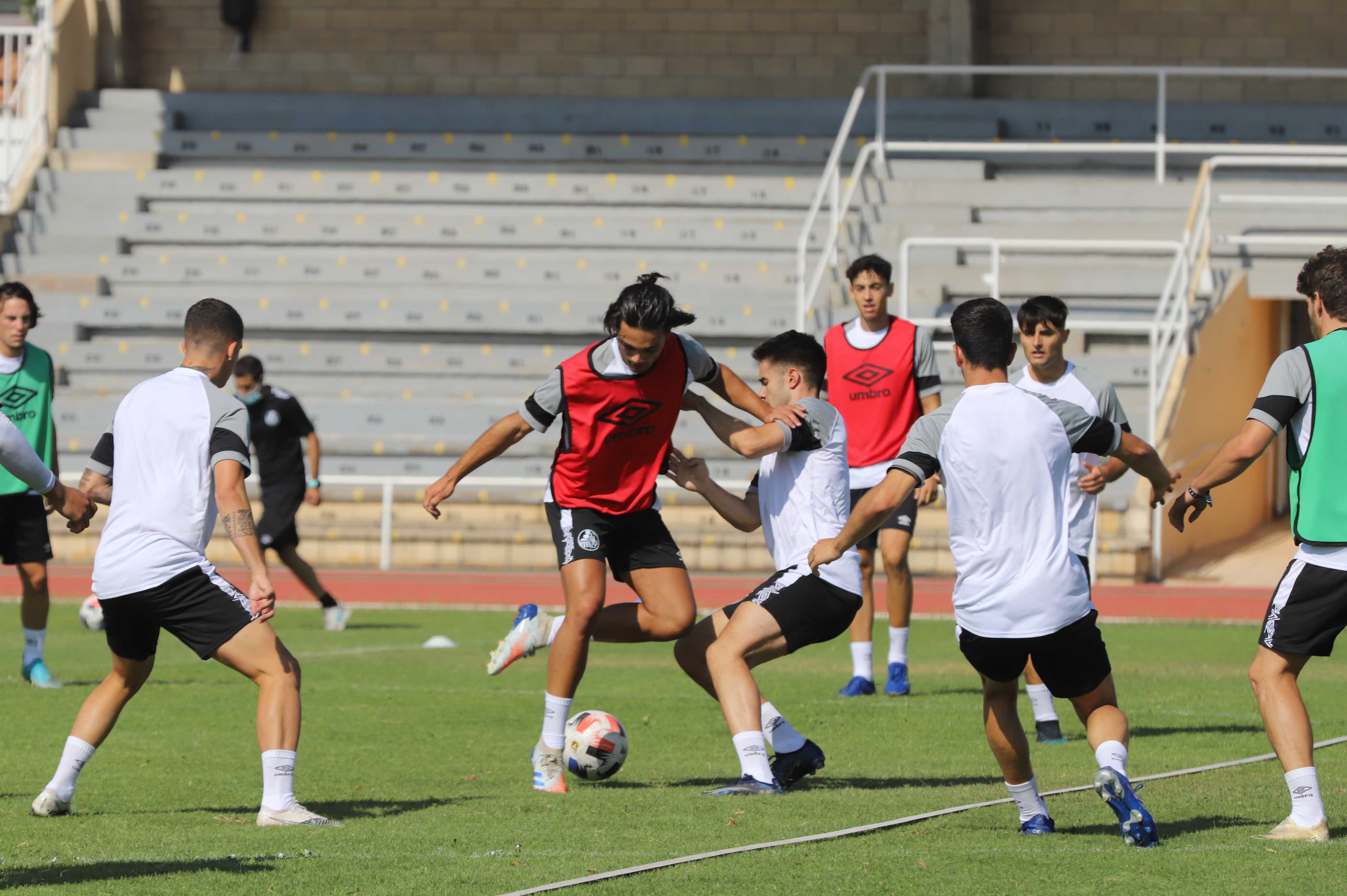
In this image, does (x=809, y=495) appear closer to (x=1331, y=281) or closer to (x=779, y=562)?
(x=779, y=562)

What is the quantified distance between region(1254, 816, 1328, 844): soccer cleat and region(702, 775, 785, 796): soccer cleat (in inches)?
73.1

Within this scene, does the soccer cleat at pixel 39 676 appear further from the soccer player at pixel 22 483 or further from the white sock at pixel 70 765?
the white sock at pixel 70 765

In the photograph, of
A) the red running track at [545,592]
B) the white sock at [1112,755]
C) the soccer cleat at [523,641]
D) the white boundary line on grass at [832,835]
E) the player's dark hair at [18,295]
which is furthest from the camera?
the red running track at [545,592]

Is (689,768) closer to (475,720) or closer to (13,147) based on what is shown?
(475,720)

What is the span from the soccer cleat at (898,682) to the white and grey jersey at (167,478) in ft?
16.1

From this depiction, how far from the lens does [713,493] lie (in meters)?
7.00

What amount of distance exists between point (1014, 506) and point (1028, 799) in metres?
1.08

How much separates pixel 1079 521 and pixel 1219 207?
14.6m

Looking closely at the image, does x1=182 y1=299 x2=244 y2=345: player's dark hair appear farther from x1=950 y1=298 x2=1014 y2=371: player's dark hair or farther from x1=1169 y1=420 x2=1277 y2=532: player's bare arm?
x1=1169 y1=420 x2=1277 y2=532: player's bare arm

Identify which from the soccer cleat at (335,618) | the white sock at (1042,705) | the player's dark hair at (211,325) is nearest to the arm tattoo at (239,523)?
the player's dark hair at (211,325)

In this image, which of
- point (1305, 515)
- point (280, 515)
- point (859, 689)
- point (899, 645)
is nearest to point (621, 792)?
point (1305, 515)

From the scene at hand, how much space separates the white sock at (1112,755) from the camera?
5.51m

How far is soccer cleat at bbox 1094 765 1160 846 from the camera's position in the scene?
211 inches

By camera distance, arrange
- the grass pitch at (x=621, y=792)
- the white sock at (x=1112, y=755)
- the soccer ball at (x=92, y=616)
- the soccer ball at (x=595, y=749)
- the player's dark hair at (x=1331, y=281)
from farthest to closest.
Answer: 1. the soccer ball at (x=92, y=616)
2. the soccer ball at (x=595, y=749)
3. the player's dark hair at (x=1331, y=281)
4. the white sock at (x=1112, y=755)
5. the grass pitch at (x=621, y=792)
